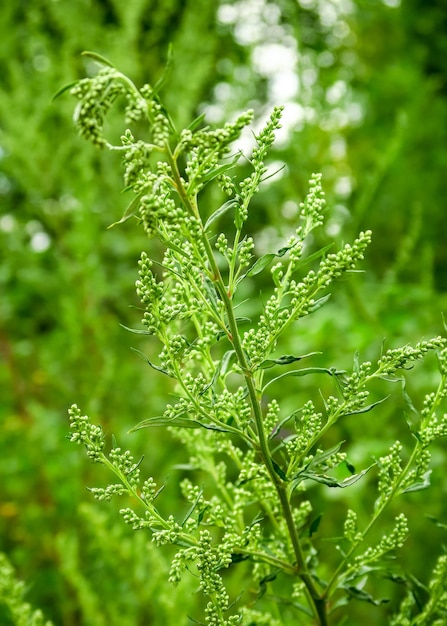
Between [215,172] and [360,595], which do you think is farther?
[360,595]

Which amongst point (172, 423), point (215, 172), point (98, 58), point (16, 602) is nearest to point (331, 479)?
point (172, 423)

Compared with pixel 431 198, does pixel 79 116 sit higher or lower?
higher

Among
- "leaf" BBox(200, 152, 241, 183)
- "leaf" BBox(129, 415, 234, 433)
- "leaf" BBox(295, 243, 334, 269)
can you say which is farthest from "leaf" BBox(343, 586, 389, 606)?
"leaf" BBox(200, 152, 241, 183)

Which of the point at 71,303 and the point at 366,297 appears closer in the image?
the point at 71,303

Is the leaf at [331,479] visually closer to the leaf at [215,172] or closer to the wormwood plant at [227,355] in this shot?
the wormwood plant at [227,355]

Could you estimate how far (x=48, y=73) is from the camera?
8.53 feet

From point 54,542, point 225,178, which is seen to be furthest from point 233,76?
point 225,178

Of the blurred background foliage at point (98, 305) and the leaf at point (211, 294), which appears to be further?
the blurred background foliage at point (98, 305)

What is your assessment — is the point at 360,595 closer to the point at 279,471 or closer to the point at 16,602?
the point at 279,471

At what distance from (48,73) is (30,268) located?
2.49 ft

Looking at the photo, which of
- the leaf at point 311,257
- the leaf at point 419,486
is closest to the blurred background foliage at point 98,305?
the leaf at point 419,486

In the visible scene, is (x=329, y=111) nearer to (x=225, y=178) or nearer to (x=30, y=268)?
(x=30, y=268)

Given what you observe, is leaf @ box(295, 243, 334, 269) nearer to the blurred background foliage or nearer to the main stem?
the main stem

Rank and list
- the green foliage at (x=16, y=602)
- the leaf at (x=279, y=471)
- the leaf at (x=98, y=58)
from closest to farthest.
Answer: the leaf at (x=98, y=58)
the leaf at (x=279, y=471)
the green foliage at (x=16, y=602)
